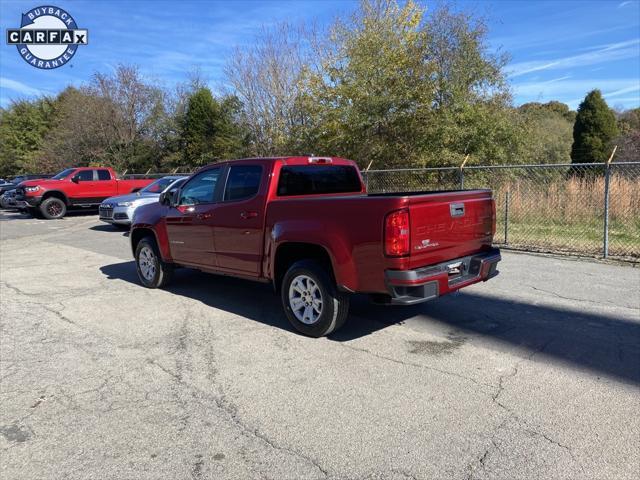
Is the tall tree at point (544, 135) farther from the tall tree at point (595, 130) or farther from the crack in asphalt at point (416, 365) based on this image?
the crack in asphalt at point (416, 365)

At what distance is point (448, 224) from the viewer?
15.7 ft

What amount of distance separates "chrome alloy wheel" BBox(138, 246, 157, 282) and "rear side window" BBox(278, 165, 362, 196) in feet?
9.65

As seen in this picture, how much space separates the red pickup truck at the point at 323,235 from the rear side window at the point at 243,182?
13mm

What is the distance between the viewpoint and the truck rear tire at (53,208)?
19631mm

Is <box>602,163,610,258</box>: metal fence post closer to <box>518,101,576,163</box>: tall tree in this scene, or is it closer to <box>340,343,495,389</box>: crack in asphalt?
<box>340,343,495,389</box>: crack in asphalt

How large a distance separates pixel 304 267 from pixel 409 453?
242 cm

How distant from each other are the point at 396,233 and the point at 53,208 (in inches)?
767

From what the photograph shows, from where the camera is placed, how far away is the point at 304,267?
514cm

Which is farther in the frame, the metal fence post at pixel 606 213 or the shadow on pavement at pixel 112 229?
the shadow on pavement at pixel 112 229

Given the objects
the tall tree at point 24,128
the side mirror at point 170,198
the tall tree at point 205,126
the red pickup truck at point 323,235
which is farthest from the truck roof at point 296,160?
the tall tree at point 24,128

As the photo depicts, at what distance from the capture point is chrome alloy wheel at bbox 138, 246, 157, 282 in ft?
25.1

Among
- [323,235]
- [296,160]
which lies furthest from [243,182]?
[323,235]

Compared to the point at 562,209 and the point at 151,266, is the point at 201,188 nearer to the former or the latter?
the point at 151,266

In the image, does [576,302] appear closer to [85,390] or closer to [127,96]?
[85,390]
